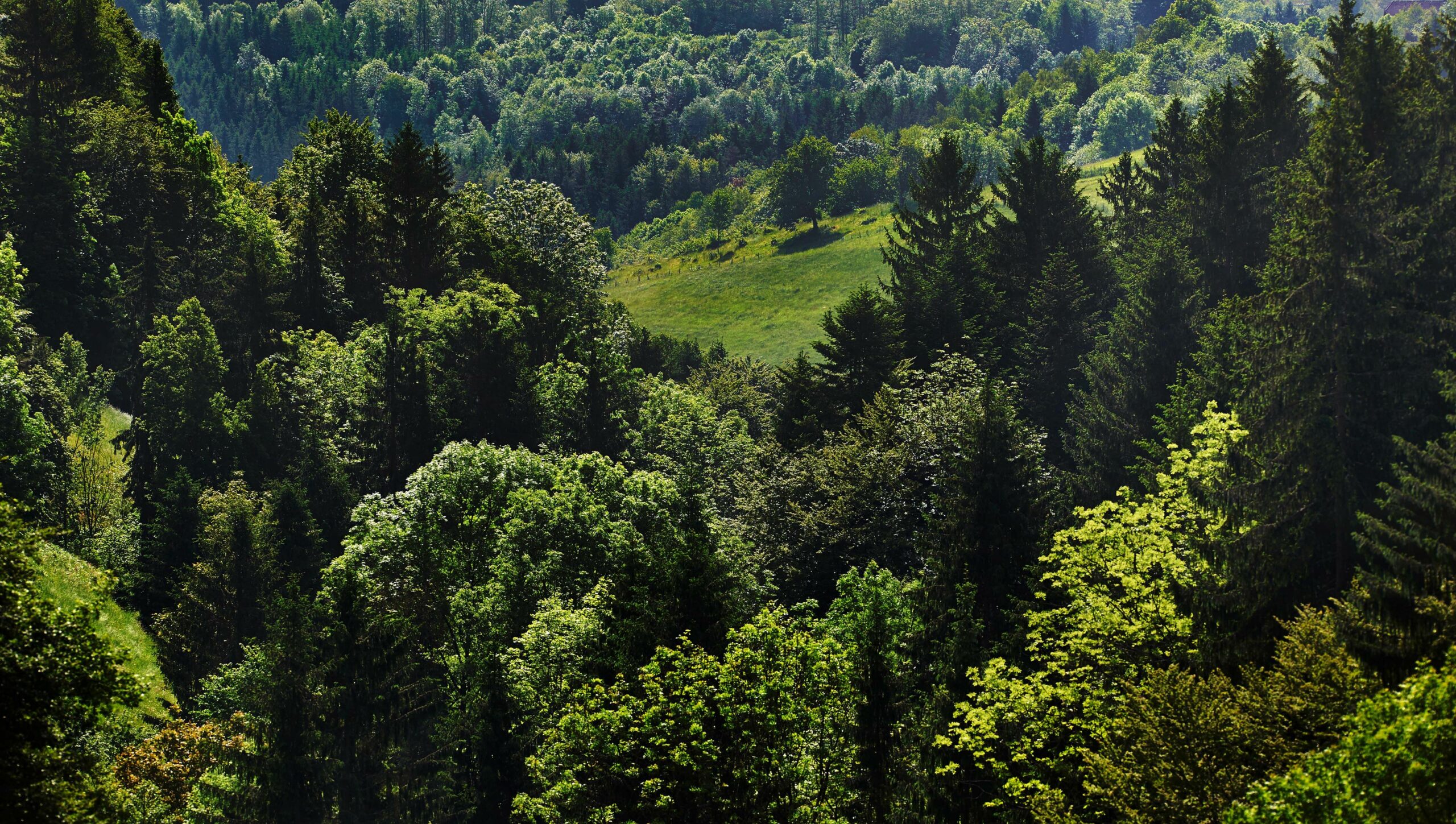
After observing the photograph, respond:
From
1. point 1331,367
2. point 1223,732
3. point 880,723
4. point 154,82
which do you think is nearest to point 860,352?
point 1331,367

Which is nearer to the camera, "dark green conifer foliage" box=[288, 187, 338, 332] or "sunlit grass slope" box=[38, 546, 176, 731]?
"sunlit grass slope" box=[38, 546, 176, 731]

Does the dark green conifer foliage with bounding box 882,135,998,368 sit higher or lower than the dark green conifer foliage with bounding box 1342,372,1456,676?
higher

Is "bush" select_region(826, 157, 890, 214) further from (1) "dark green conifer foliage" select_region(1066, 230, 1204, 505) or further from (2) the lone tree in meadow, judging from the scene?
(1) "dark green conifer foliage" select_region(1066, 230, 1204, 505)

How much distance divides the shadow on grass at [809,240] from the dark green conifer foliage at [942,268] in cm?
7636

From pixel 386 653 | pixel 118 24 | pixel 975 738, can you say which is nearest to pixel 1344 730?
pixel 975 738

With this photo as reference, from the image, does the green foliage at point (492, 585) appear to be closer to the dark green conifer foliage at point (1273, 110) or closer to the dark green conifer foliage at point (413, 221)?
the dark green conifer foliage at point (413, 221)

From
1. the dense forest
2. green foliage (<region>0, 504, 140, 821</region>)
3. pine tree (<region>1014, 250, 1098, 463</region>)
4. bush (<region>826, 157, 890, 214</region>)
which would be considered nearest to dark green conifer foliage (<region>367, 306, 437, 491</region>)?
the dense forest

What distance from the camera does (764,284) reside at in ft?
505

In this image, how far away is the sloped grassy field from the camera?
138875mm

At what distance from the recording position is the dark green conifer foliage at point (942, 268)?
7375 cm

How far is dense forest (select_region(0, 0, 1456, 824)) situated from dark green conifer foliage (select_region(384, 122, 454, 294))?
0.28 metres

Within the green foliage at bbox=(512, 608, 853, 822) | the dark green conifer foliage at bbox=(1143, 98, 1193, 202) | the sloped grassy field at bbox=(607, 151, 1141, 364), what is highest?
the dark green conifer foliage at bbox=(1143, 98, 1193, 202)

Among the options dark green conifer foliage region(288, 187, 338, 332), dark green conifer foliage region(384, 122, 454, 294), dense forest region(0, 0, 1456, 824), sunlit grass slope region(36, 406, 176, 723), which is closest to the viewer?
dense forest region(0, 0, 1456, 824)

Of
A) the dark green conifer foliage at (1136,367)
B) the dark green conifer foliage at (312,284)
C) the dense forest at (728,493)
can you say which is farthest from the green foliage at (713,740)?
the dark green conifer foliage at (312,284)
